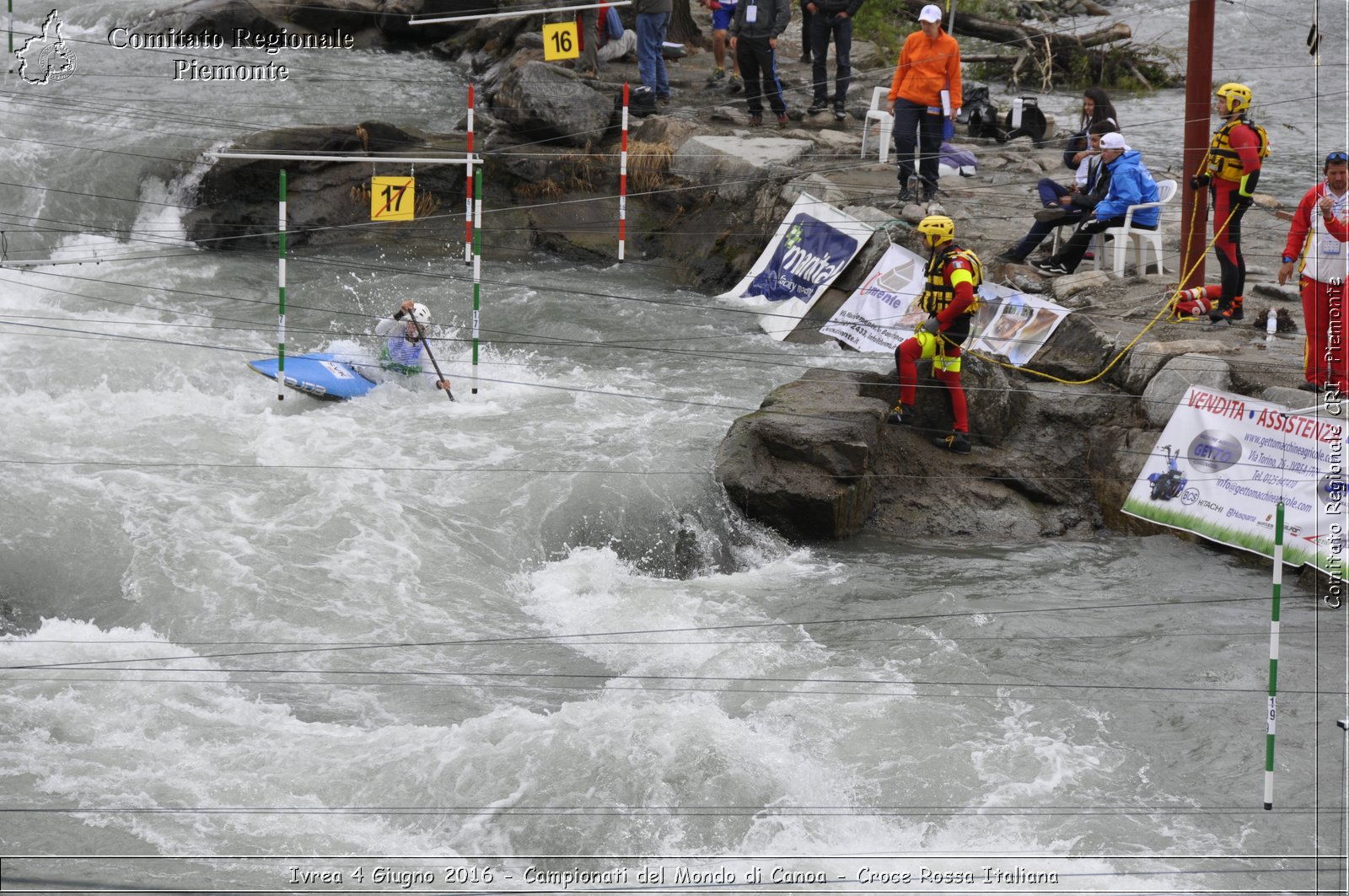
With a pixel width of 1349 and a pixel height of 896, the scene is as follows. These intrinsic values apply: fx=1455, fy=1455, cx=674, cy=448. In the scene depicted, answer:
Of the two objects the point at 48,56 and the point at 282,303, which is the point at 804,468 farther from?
the point at 48,56

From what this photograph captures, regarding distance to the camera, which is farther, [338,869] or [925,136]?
[925,136]

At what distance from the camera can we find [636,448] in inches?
399

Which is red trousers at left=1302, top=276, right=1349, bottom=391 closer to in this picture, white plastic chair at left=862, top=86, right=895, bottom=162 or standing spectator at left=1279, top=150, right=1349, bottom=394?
standing spectator at left=1279, top=150, right=1349, bottom=394

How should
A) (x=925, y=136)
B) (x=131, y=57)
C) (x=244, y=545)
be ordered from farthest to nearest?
(x=131, y=57) → (x=925, y=136) → (x=244, y=545)

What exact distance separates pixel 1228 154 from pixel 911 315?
271 centimetres

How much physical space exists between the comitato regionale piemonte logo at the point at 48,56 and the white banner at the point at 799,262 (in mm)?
9075

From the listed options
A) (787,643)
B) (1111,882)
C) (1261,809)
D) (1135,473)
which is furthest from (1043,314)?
(1111,882)

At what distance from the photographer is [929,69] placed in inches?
488

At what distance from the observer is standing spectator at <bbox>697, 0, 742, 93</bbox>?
1650 cm

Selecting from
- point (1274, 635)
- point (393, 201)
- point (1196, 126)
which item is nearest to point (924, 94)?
point (1196, 126)

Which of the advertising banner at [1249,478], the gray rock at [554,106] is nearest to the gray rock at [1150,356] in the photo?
the advertising banner at [1249,478]

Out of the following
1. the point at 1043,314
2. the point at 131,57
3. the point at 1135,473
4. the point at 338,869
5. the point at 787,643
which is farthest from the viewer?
the point at 131,57

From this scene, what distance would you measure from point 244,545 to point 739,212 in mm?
7065

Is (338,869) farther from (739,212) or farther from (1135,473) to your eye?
(739,212)
